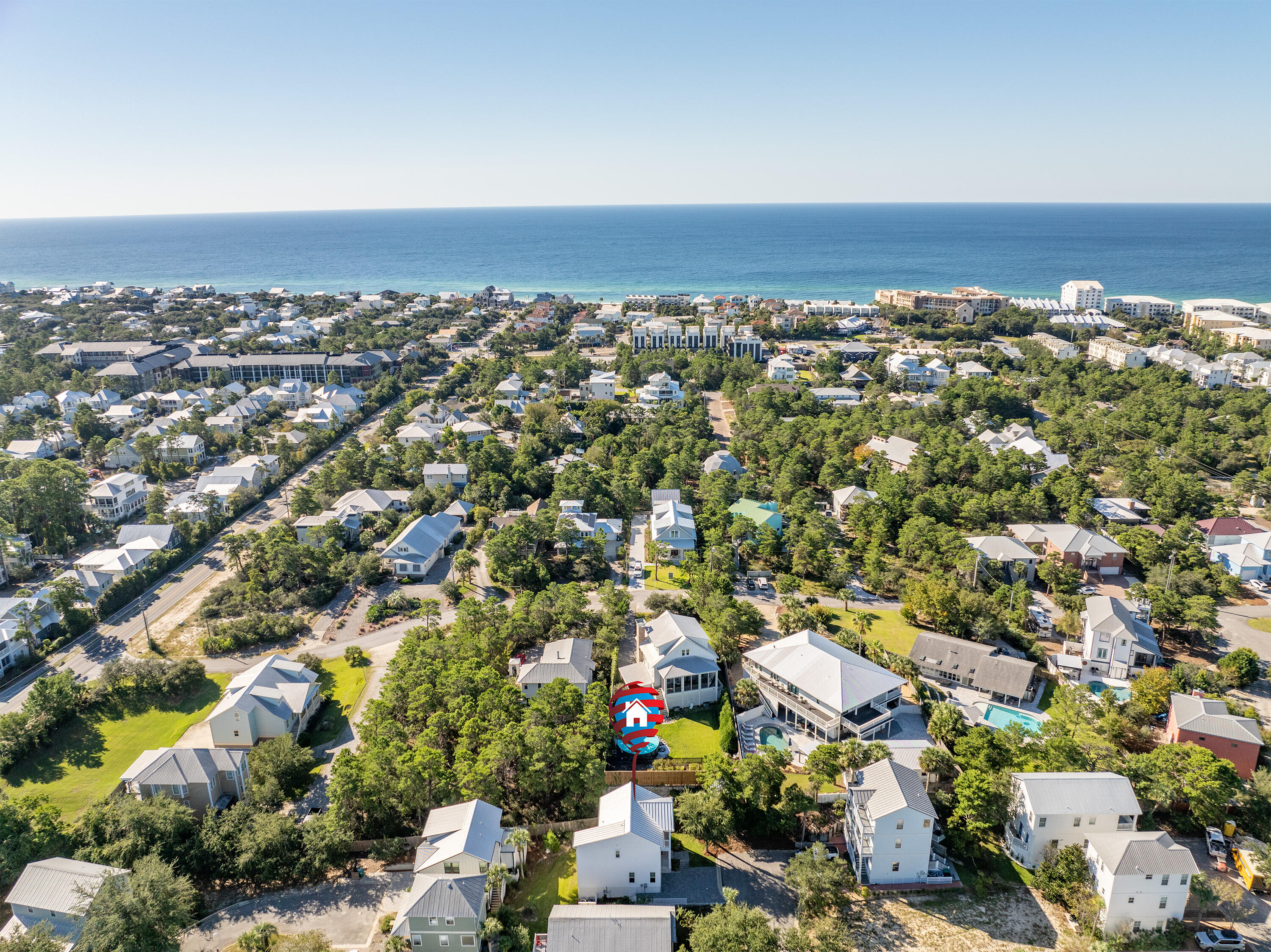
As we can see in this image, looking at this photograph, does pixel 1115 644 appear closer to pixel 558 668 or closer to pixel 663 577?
pixel 663 577

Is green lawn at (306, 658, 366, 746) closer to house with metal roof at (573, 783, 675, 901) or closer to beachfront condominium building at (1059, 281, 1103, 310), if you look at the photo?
house with metal roof at (573, 783, 675, 901)

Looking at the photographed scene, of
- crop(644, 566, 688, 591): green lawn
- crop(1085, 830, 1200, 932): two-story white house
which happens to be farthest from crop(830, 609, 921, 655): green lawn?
crop(1085, 830, 1200, 932): two-story white house

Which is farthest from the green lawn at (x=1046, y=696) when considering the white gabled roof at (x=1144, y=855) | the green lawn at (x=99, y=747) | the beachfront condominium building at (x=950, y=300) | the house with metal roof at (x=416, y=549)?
the beachfront condominium building at (x=950, y=300)

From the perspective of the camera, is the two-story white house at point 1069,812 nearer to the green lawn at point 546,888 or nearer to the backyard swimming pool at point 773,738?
the backyard swimming pool at point 773,738

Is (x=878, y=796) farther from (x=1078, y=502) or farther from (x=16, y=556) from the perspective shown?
(x=16, y=556)

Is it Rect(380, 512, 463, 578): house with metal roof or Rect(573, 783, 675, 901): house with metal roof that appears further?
Rect(380, 512, 463, 578): house with metal roof

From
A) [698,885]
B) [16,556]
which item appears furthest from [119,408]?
[698,885]

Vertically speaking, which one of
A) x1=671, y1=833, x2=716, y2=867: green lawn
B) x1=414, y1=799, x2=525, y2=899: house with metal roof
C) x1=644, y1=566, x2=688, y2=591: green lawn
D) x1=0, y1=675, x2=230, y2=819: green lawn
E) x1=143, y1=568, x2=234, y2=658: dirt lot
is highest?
x1=414, y1=799, x2=525, y2=899: house with metal roof
